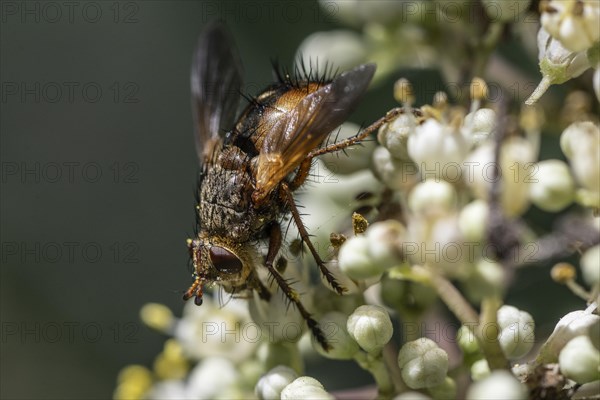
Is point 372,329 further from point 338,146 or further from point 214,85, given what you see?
point 214,85

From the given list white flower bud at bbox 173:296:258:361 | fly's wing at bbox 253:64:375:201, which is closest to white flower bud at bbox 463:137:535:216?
fly's wing at bbox 253:64:375:201

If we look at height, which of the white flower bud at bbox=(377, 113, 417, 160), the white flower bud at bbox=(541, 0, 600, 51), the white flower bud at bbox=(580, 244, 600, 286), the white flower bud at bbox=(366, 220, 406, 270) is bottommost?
the white flower bud at bbox=(580, 244, 600, 286)

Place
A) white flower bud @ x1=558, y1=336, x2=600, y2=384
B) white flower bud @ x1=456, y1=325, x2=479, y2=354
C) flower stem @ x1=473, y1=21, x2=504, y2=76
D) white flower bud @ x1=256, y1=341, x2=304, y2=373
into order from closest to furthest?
white flower bud @ x1=558, y1=336, x2=600, y2=384
white flower bud @ x1=456, y1=325, x2=479, y2=354
white flower bud @ x1=256, y1=341, x2=304, y2=373
flower stem @ x1=473, y1=21, x2=504, y2=76

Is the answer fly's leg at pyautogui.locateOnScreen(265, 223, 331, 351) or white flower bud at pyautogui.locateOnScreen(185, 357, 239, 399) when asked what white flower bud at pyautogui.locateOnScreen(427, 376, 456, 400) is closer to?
fly's leg at pyautogui.locateOnScreen(265, 223, 331, 351)

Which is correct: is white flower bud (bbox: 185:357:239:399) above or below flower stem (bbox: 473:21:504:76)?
below

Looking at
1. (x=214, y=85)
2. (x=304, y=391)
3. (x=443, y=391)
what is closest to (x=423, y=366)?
(x=443, y=391)
